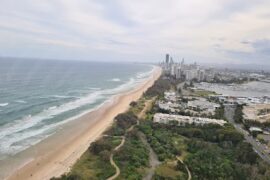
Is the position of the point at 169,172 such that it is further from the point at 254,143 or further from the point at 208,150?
the point at 254,143

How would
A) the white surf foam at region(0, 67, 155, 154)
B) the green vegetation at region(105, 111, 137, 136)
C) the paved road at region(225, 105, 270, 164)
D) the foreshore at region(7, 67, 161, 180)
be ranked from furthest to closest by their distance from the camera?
the green vegetation at region(105, 111, 137, 136), the paved road at region(225, 105, 270, 164), the white surf foam at region(0, 67, 155, 154), the foreshore at region(7, 67, 161, 180)

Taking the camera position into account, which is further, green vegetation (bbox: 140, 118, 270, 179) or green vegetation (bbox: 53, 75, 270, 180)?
green vegetation (bbox: 140, 118, 270, 179)

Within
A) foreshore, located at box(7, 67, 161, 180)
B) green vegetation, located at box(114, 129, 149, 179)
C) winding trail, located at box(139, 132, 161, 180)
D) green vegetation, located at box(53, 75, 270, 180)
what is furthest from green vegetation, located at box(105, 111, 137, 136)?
green vegetation, located at box(114, 129, 149, 179)

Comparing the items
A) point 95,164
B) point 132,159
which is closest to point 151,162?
point 132,159

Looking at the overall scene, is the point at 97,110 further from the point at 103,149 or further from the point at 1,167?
the point at 1,167

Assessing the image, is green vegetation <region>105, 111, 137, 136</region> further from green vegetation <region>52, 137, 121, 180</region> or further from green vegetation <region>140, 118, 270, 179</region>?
green vegetation <region>52, 137, 121, 180</region>

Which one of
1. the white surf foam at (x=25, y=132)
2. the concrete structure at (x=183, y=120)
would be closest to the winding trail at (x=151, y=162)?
the concrete structure at (x=183, y=120)

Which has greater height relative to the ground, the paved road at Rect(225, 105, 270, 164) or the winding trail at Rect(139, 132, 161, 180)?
the winding trail at Rect(139, 132, 161, 180)

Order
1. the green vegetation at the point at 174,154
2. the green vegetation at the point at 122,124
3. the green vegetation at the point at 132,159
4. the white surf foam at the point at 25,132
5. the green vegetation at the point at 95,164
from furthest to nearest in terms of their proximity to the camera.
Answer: the green vegetation at the point at 122,124
the white surf foam at the point at 25,132
the green vegetation at the point at 174,154
the green vegetation at the point at 132,159
the green vegetation at the point at 95,164

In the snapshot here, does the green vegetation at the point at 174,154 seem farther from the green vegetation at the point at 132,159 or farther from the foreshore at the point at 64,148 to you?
the foreshore at the point at 64,148
